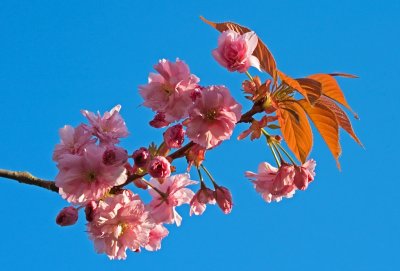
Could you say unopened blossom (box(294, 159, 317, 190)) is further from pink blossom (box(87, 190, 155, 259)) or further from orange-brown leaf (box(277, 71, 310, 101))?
pink blossom (box(87, 190, 155, 259))

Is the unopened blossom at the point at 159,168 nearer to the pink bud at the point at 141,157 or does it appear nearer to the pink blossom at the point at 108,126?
the pink bud at the point at 141,157

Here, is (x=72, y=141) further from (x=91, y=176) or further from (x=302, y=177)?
(x=302, y=177)

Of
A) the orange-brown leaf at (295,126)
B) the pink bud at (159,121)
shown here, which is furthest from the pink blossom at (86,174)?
the orange-brown leaf at (295,126)

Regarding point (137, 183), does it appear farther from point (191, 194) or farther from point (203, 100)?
point (203, 100)

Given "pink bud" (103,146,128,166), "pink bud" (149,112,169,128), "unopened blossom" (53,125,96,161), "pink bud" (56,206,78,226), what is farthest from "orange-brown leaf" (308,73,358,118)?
"pink bud" (56,206,78,226)

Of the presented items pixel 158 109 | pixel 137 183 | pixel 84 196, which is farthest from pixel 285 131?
pixel 84 196
